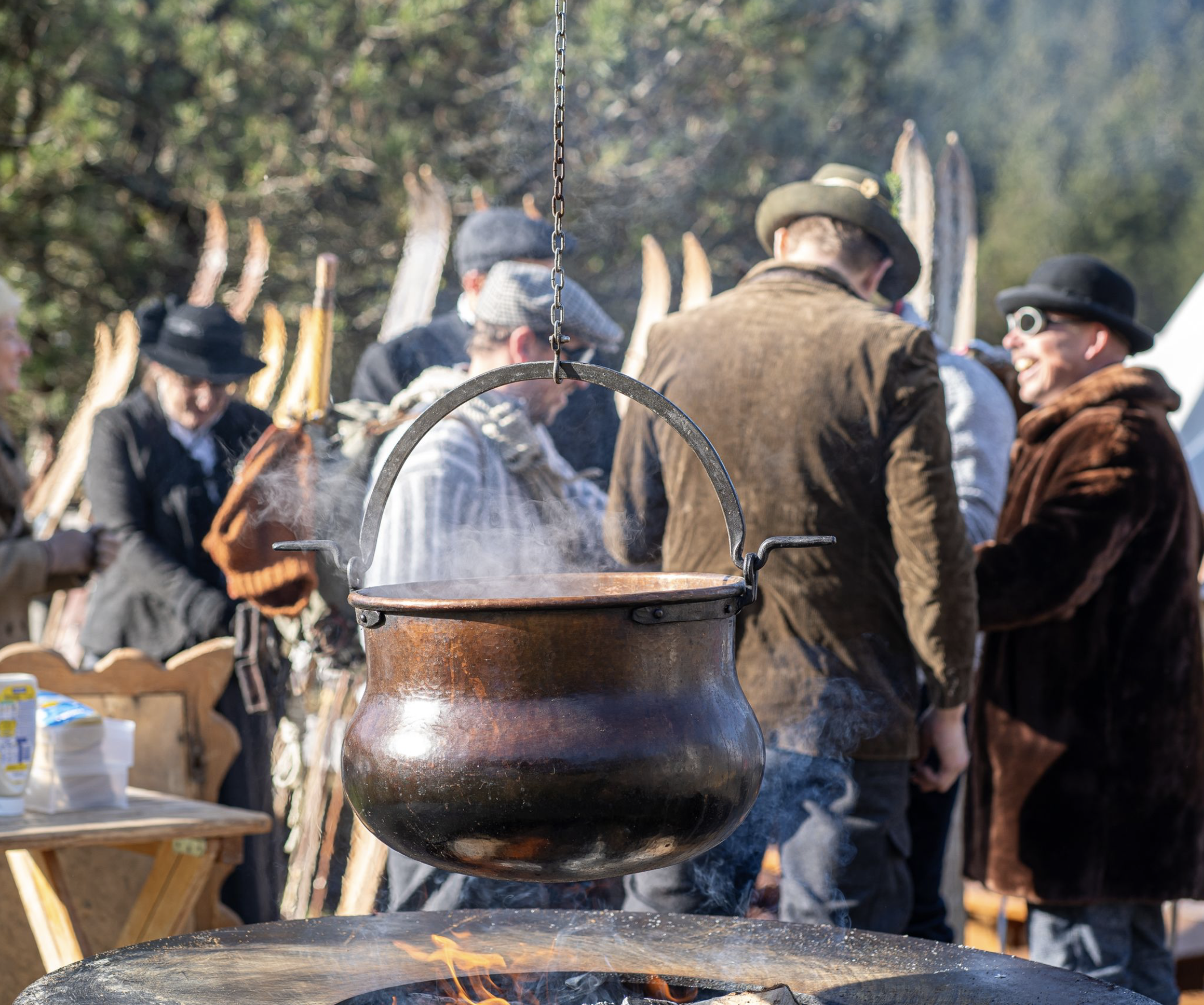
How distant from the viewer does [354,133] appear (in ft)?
30.8

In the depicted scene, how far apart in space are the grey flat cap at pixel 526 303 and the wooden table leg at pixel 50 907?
5.01 feet

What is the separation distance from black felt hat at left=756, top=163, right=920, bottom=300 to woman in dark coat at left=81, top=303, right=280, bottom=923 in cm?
199

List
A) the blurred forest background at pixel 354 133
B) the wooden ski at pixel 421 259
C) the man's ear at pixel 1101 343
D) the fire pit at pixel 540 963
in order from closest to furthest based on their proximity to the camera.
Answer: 1. the fire pit at pixel 540 963
2. the man's ear at pixel 1101 343
3. the wooden ski at pixel 421 259
4. the blurred forest background at pixel 354 133

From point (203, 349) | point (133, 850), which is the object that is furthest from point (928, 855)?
point (203, 349)

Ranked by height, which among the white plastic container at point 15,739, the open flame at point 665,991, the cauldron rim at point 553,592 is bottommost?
the open flame at point 665,991

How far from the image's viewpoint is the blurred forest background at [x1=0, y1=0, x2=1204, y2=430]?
892 cm

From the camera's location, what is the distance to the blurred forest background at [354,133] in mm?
8922

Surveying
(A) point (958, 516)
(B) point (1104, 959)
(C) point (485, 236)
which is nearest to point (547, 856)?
(A) point (958, 516)

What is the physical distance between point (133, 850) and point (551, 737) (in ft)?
6.03

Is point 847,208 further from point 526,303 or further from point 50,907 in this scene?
point 50,907

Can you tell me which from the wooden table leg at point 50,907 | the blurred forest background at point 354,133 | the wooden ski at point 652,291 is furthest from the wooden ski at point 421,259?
the blurred forest background at point 354,133

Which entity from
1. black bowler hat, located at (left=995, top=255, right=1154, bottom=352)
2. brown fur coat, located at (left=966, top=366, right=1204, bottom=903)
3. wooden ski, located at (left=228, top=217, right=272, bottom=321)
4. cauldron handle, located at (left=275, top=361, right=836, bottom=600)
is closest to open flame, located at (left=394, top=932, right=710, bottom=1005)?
cauldron handle, located at (left=275, top=361, right=836, bottom=600)

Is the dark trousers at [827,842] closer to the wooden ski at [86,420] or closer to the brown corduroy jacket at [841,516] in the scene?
the brown corduroy jacket at [841,516]

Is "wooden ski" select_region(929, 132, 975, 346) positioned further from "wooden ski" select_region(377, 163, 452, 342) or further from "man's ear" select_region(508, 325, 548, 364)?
"man's ear" select_region(508, 325, 548, 364)
